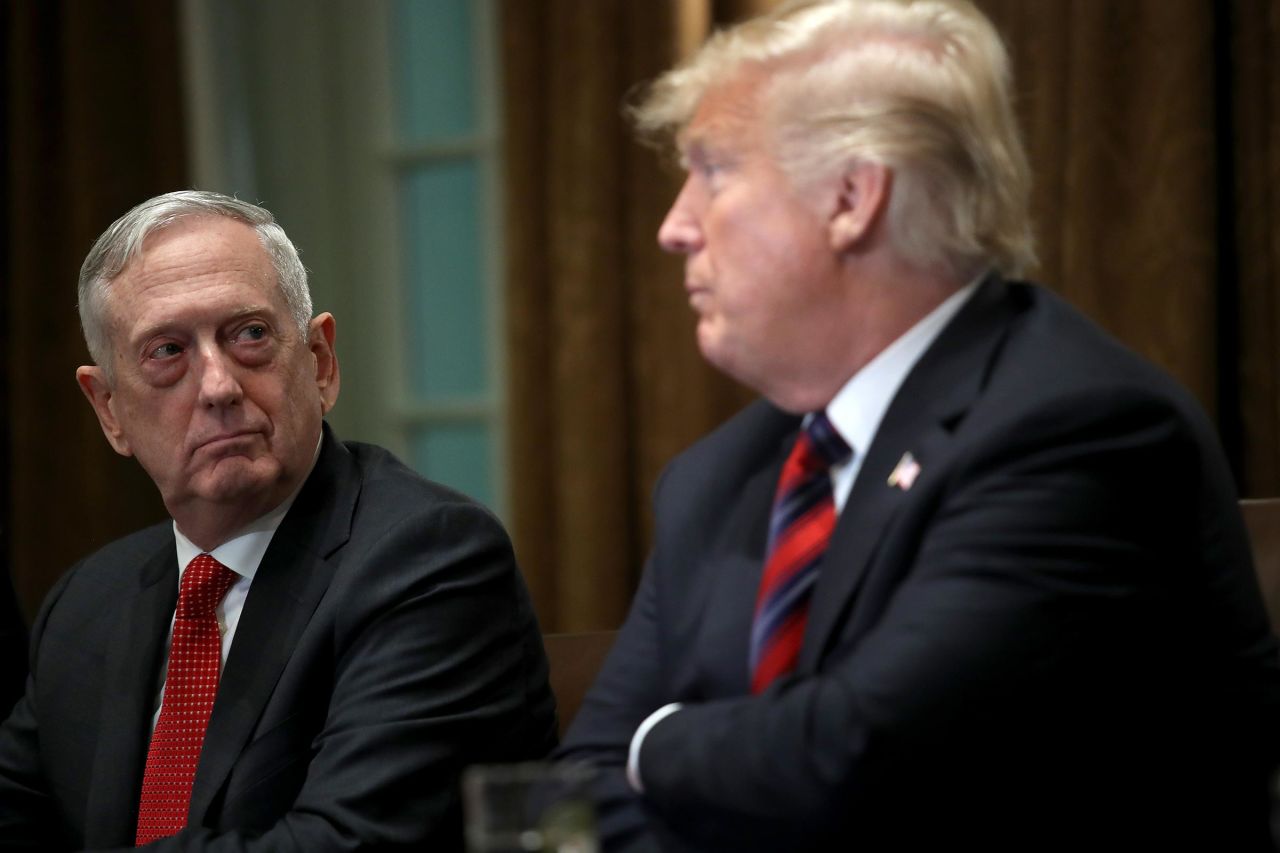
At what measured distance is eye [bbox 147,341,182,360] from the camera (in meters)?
2.21

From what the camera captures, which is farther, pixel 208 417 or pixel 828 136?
pixel 208 417

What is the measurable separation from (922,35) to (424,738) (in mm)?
1041

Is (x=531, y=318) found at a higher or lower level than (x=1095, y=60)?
lower

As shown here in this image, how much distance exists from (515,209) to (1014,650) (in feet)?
8.47

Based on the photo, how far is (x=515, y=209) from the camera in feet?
12.3

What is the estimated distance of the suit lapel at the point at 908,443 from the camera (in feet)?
4.88

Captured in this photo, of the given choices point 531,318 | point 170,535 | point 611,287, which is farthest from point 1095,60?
point 170,535

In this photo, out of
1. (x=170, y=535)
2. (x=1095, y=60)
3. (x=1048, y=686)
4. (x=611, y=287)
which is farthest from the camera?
(x=611, y=287)

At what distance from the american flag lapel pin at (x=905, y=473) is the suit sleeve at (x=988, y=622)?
40 mm

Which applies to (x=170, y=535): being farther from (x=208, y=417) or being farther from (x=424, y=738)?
(x=424, y=738)

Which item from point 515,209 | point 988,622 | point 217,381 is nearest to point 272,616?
point 217,381

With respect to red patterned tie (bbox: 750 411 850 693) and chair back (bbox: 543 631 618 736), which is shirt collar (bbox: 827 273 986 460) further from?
chair back (bbox: 543 631 618 736)

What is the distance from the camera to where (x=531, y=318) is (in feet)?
12.3

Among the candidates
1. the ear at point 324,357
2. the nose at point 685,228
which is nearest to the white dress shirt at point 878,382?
the nose at point 685,228
